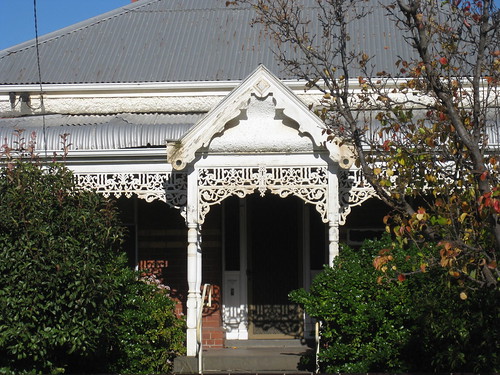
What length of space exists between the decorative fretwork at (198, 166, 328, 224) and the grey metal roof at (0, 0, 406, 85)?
3.38m

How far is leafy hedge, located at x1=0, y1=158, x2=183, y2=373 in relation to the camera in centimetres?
961

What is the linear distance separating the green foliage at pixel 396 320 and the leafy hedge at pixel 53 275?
247cm

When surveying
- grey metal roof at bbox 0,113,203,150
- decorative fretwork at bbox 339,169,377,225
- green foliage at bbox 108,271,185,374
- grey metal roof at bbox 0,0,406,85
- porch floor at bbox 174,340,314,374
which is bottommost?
porch floor at bbox 174,340,314,374

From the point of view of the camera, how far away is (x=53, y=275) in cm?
959

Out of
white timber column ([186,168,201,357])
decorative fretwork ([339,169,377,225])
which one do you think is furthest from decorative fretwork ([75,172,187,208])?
decorative fretwork ([339,169,377,225])

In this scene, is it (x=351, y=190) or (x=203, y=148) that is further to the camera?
(x=351, y=190)

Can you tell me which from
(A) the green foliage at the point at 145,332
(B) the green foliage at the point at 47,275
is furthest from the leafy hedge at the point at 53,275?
(A) the green foliage at the point at 145,332

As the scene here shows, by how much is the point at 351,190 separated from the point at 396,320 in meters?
2.16

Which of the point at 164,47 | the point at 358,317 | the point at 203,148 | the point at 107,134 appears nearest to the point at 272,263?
the point at 203,148

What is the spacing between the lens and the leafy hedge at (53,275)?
31.5 ft

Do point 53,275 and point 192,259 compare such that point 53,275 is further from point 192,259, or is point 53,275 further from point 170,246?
point 170,246

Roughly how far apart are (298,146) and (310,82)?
12.2ft

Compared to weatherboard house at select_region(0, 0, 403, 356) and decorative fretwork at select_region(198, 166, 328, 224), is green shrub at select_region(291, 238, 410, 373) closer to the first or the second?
weatherboard house at select_region(0, 0, 403, 356)

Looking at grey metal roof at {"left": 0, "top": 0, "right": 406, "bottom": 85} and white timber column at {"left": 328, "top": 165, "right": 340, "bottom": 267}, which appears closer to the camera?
white timber column at {"left": 328, "top": 165, "right": 340, "bottom": 267}
